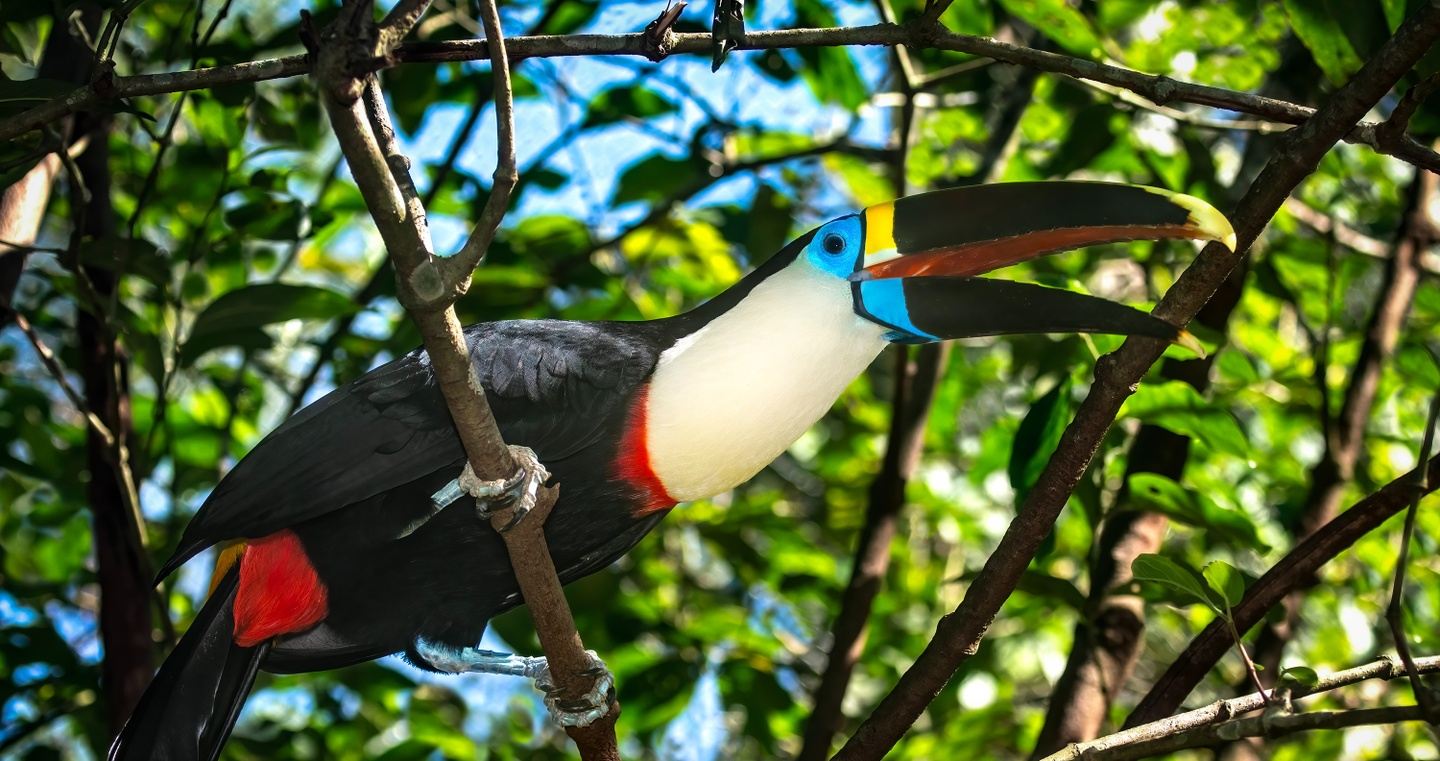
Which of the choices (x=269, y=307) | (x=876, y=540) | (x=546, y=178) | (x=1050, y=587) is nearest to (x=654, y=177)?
(x=546, y=178)

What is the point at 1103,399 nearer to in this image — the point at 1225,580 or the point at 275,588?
the point at 1225,580

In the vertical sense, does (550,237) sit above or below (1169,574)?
above

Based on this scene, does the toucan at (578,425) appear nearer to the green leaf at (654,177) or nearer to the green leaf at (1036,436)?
→ the green leaf at (1036,436)

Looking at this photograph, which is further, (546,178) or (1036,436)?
(546,178)

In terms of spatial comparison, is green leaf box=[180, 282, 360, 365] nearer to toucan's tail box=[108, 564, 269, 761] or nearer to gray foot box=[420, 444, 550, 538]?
toucan's tail box=[108, 564, 269, 761]

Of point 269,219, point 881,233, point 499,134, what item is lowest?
point 499,134

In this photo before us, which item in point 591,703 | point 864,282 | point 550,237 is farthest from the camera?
point 550,237

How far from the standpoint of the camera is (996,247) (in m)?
2.77

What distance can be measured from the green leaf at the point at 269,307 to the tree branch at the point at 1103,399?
170 cm

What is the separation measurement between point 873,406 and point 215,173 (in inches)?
119

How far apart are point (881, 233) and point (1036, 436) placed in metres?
0.60

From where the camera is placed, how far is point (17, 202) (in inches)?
144

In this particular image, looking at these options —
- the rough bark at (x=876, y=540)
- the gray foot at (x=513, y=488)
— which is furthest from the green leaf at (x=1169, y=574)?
the rough bark at (x=876, y=540)

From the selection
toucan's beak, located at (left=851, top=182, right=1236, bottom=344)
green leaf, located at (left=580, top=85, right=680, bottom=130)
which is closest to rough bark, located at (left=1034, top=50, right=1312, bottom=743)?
toucan's beak, located at (left=851, top=182, right=1236, bottom=344)
